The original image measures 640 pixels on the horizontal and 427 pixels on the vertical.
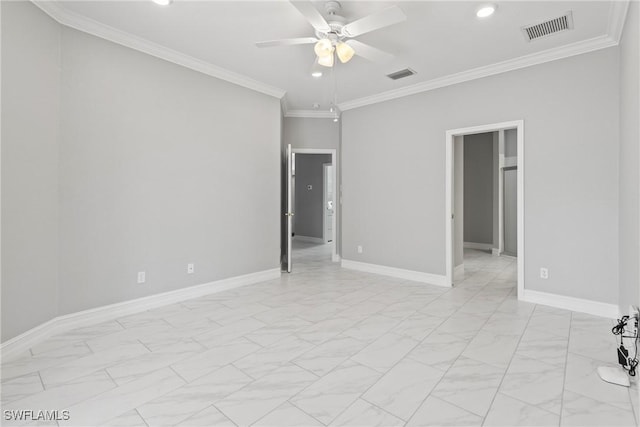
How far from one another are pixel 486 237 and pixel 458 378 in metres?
6.80

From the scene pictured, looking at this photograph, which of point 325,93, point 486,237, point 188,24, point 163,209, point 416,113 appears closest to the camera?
point 188,24

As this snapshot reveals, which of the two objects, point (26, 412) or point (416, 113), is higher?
point (416, 113)

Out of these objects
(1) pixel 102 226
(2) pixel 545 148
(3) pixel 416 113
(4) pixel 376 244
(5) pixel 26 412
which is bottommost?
(5) pixel 26 412

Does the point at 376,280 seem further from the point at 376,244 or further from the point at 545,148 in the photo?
the point at 545,148

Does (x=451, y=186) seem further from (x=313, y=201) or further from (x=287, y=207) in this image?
(x=313, y=201)

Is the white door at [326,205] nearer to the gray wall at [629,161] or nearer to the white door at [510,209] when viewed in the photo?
the white door at [510,209]

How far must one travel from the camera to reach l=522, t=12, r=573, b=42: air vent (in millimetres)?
2958

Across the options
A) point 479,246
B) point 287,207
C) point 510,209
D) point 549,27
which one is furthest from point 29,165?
point 479,246

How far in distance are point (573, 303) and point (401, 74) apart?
349 cm

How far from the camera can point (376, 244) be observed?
5.31m

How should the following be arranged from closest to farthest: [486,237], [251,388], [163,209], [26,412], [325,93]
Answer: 1. [26,412]
2. [251,388]
3. [163,209]
4. [325,93]
5. [486,237]

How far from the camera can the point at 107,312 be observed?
3201 mm

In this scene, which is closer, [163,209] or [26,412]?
[26,412]

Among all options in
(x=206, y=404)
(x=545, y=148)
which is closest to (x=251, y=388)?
(x=206, y=404)
